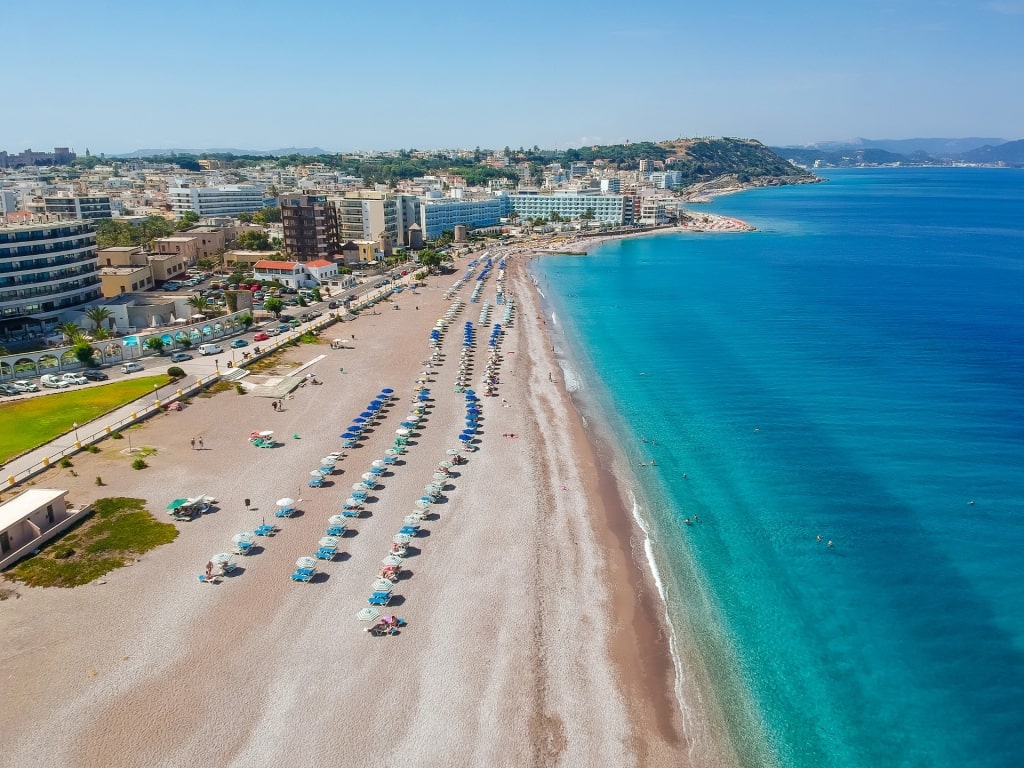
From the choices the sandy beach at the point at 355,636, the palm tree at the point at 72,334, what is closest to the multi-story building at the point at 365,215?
the palm tree at the point at 72,334

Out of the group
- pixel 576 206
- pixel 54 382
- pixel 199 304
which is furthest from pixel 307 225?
pixel 576 206

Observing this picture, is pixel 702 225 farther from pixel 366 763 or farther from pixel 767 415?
pixel 366 763

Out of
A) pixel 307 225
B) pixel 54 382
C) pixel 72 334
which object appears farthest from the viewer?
pixel 307 225

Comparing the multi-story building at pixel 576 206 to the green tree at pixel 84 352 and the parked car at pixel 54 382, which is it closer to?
the green tree at pixel 84 352

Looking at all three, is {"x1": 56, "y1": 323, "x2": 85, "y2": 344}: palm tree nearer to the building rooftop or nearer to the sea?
the building rooftop

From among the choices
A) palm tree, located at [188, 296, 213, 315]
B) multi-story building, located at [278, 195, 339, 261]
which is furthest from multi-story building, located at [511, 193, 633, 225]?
palm tree, located at [188, 296, 213, 315]

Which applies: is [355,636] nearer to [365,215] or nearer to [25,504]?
[25,504]
